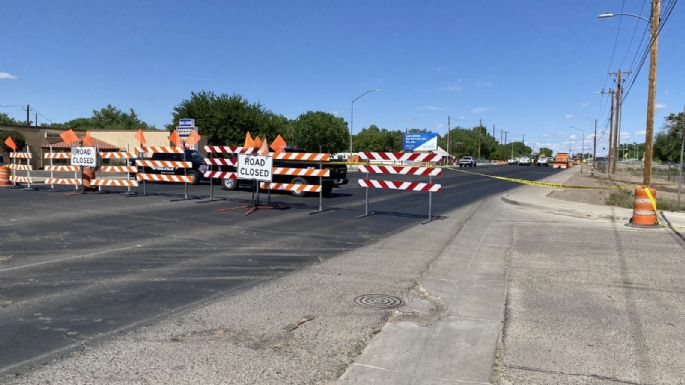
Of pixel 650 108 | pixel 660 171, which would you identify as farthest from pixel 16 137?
pixel 660 171

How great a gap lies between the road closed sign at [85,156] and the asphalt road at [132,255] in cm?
256

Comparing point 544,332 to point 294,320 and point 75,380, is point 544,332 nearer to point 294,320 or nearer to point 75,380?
point 294,320

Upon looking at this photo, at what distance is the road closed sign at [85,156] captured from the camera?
709 inches

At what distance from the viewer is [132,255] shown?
7.96m

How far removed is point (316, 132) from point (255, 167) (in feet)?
240

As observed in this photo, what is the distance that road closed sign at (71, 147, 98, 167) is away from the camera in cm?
1800

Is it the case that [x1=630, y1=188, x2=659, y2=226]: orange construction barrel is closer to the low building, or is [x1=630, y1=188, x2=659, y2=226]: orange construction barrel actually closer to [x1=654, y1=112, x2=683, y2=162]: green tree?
the low building

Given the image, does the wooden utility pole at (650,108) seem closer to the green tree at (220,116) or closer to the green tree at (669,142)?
the green tree at (220,116)

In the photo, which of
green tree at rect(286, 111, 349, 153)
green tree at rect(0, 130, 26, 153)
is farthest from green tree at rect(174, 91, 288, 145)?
green tree at rect(286, 111, 349, 153)

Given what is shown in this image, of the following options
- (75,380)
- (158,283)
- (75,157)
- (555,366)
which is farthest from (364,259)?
(75,157)

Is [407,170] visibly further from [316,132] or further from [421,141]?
[316,132]

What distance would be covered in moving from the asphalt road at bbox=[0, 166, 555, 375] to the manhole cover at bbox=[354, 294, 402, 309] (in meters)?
1.48

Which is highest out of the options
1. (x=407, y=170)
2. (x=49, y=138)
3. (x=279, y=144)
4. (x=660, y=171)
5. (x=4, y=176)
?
(x=49, y=138)

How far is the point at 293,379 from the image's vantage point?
3727mm
